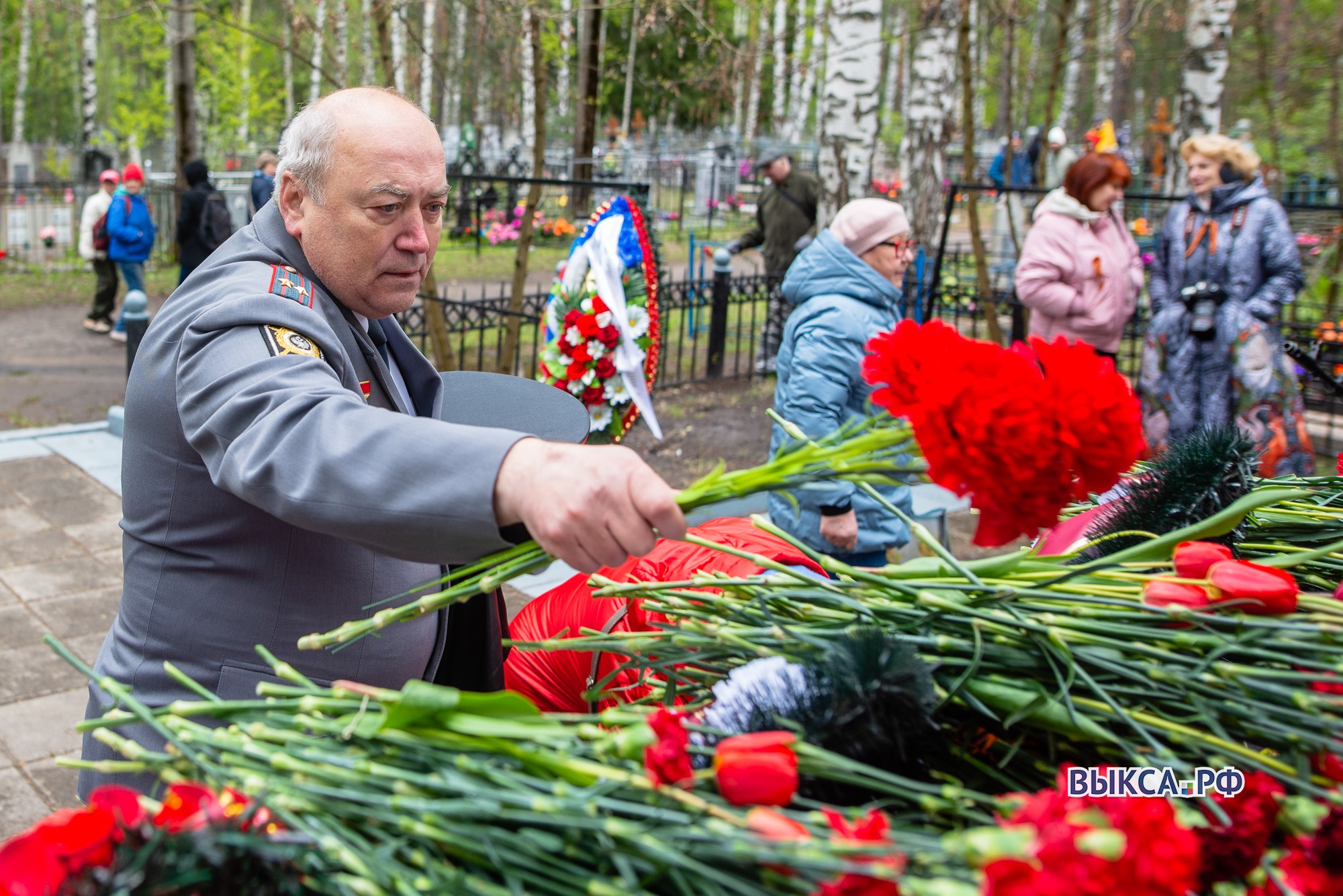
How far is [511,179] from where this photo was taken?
19.0 feet

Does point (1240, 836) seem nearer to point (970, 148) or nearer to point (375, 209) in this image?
point (375, 209)

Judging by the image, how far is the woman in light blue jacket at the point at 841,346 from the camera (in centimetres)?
364

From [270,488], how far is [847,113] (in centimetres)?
886

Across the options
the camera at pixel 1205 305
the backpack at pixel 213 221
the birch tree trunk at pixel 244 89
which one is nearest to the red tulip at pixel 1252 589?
the camera at pixel 1205 305

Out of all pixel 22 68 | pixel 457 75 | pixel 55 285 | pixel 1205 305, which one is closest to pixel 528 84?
pixel 457 75

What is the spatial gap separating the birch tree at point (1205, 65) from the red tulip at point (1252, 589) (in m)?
11.3

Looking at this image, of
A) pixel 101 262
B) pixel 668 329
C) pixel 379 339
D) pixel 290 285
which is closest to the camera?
pixel 290 285

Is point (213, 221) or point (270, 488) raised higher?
point (213, 221)

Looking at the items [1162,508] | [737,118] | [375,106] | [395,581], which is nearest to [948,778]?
[1162,508]

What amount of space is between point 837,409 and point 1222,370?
2.85 metres

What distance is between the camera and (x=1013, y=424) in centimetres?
103

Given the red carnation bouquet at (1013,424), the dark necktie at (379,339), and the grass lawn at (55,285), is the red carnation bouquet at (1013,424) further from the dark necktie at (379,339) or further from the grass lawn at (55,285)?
the grass lawn at (55,285)

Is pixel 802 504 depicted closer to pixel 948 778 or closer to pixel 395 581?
pixel 395 581

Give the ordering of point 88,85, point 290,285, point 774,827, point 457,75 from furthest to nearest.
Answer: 1. point 457,75
2. point 88,85
3. point 290,285
4. point 774,827
